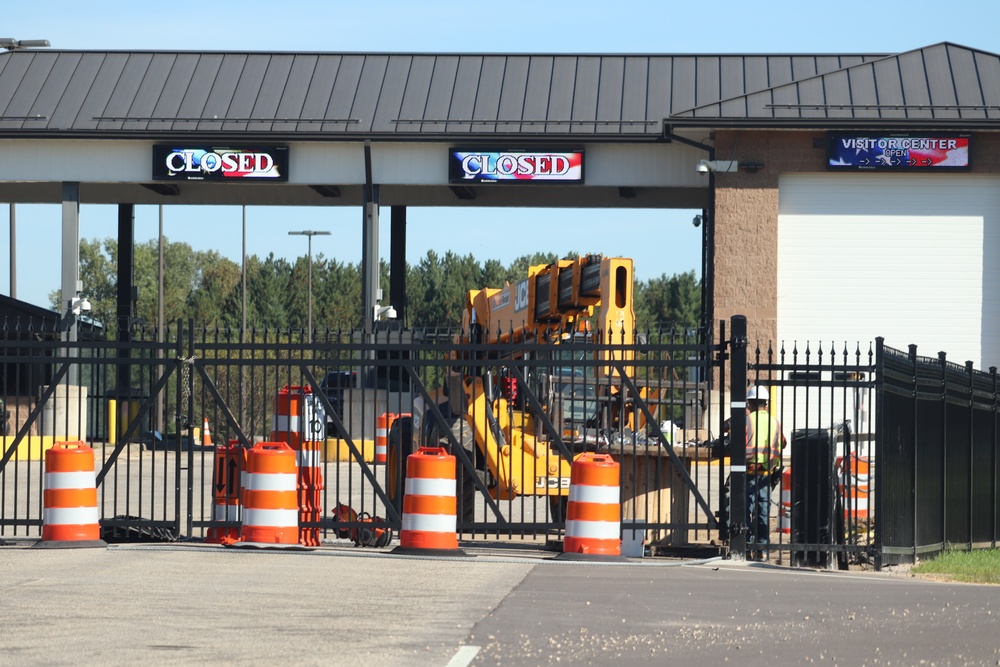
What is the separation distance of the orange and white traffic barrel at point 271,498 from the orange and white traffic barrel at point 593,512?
244cm

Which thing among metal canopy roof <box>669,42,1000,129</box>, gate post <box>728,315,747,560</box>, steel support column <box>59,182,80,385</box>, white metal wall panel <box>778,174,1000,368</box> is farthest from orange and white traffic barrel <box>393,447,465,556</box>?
steel support column <box>59,182,80,385</box>

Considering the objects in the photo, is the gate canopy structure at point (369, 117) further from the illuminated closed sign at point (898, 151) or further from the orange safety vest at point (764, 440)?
the orange safety vest at point (764, 440)

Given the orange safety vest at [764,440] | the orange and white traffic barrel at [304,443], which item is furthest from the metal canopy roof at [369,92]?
the orange and white traffic barrel at [304,443]

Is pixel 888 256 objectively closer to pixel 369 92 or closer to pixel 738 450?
pixel 369 92

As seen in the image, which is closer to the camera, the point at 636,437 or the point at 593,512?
the point at 593,512

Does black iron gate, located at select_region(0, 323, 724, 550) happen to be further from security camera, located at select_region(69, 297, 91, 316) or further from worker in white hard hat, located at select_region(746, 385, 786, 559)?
security camera, located at select_region(69, 297, 91, 316)

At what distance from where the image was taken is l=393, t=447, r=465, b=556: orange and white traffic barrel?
42.5 feet

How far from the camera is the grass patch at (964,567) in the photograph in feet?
41.9

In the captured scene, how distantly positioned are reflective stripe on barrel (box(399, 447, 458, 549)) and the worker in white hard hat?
288 cm

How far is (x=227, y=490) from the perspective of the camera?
14.4 metres

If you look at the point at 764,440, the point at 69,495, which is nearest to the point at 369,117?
the point at 764,440

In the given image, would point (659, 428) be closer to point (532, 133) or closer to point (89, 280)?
point (532, 133)

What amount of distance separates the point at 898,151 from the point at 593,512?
20097mm

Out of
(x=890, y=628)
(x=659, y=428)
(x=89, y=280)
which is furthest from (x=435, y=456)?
(x=89, y=280)
